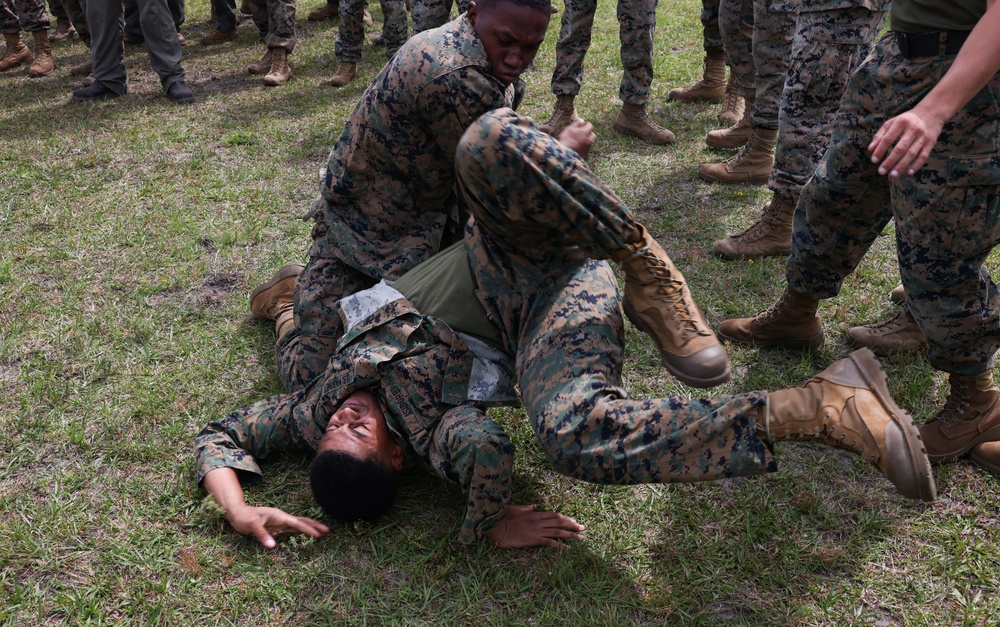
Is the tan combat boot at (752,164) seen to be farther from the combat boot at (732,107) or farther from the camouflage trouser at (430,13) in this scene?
the camouflage trouser at (430,13)

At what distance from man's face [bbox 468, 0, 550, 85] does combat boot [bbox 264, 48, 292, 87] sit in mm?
5159

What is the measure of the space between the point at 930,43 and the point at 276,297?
9.58 feet

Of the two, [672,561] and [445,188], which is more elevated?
[445,188]

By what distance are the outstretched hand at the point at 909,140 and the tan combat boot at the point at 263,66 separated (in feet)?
22.9

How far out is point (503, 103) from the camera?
118 inches

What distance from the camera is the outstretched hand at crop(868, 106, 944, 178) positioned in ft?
6.88

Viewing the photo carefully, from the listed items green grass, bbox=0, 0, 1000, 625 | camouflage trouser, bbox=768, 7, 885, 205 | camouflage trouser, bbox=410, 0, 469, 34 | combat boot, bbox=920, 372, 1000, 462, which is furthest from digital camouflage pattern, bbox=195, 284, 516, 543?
camouflage trouser, bbox=410, 0, 469, 34

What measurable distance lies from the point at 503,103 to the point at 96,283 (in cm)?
260

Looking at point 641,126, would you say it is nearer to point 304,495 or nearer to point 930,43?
point 930,43

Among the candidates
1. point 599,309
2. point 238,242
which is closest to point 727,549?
point 599,309

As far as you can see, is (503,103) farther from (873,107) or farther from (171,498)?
(171,498)

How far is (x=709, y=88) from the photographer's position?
21.6ft

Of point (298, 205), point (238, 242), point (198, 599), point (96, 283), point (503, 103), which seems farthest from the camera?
point (298, 205)

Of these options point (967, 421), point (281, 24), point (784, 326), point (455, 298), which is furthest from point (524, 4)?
point (281, 24)
